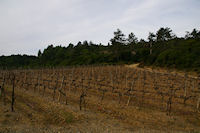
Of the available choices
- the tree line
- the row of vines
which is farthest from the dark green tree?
the row of vines

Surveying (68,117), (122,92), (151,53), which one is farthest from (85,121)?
(151,53)

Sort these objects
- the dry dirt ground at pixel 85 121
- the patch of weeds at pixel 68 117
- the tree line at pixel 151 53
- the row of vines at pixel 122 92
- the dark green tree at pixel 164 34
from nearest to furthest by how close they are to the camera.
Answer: the dry dirt ground at pixel 85 121 < the patch of weeds at pixel 68 117 < the row of vines at pixel 122 92 < the tree line at pixel 151 53 < the dark green tree at pixel 164 34

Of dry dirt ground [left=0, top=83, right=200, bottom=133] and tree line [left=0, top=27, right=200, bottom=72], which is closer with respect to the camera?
dry dirt ground [left=0, top=83, right=200, bottom=133]

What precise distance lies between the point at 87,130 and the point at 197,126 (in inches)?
207

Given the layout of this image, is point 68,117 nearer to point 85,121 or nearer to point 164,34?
point 85,121

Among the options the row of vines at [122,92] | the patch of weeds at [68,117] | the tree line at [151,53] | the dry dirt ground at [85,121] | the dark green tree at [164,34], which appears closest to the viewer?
the dry dirt ground at [85,121]

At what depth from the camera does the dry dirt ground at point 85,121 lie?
21.1 feet

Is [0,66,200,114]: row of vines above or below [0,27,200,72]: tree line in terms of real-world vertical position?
below

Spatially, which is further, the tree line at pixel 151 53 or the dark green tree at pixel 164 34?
the dark green tree at pixel 164 34

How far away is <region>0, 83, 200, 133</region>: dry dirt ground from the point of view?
6445 mm

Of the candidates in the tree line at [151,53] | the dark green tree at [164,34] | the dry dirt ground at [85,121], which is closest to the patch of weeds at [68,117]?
the dry dirt ground at [85,121]

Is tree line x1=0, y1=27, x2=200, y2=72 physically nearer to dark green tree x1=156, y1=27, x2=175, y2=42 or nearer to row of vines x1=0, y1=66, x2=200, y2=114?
dark green tree x1=156, y1=27, x2=175, y2=42

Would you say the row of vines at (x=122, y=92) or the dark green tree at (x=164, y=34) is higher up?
the dark green tree at (x=164, y=34)

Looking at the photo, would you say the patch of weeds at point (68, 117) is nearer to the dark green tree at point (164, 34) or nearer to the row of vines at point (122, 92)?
the row of vines at point (122, 92)
